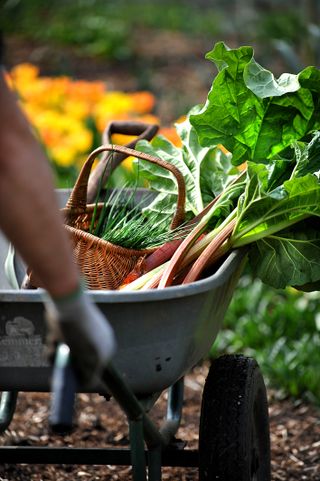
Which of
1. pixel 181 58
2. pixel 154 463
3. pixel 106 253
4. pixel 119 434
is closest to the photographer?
pixel 154 463

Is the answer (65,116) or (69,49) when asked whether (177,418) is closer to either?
(65,116)

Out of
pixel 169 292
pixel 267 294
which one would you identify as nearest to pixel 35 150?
pixel 169 292

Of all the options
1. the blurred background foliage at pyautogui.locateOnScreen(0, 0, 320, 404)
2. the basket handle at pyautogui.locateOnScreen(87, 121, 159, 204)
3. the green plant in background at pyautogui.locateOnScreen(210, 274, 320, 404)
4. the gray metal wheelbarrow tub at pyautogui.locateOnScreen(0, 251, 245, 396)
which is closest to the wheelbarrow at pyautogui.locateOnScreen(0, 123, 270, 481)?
the gray metal wheelbarrow tub at pyautogui.locateOnScreen(0, 251, 245, 396)

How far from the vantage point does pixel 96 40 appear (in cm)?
927

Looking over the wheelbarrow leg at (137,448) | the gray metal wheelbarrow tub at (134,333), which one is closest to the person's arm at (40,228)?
the gray metal wheelbarrow tub at (134,333)

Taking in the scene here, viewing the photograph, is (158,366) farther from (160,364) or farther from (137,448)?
(137,448)

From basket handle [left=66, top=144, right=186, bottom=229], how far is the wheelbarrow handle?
82 cm

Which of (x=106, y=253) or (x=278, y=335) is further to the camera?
(x=278, y=335)

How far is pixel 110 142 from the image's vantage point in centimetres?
276

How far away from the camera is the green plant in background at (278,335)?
11.5 feet

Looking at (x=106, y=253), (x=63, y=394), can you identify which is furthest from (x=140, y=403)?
(x=63, y=394)

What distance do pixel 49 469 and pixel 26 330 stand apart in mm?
1090

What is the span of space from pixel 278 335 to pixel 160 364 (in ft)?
6.13

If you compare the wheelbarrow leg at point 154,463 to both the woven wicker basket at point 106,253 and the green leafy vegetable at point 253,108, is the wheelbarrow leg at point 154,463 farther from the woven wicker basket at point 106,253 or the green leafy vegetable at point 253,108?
the green leafy vegetable at point 253,108
